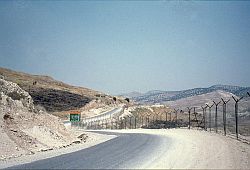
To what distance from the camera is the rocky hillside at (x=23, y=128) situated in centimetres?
2597

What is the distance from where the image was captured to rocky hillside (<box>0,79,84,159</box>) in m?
26.0

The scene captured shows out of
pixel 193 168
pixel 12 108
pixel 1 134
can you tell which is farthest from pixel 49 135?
pixel 193 168

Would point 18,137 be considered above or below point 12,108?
below

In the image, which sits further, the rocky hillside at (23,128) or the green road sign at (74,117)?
the green road sign at (74,117)

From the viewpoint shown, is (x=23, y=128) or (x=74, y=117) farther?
(x=74, y=117)

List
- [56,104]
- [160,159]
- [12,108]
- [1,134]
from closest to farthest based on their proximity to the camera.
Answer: [160,159] < [1,134] < [12,108] < [56,104]

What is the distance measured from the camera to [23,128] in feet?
96.6

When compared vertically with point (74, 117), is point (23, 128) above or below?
above

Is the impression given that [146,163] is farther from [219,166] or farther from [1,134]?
[1,134]

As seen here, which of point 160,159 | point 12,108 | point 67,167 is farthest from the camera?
point 12,108

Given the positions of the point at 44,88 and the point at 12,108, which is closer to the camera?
the point at 12,108

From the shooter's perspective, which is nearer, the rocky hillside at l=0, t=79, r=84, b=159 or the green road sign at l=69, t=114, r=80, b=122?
the rocky hillside at l=0, t=79, r=84, b=159

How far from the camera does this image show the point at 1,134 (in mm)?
26219

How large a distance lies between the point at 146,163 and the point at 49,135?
14.8m
